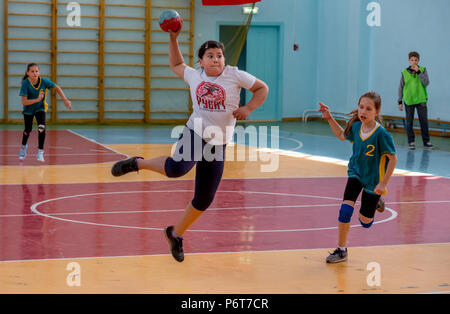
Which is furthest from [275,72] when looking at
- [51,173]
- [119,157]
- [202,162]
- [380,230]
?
[202,162]

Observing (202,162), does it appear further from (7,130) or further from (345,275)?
(7,130)

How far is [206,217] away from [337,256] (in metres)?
1.97

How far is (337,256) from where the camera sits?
16.7 ft

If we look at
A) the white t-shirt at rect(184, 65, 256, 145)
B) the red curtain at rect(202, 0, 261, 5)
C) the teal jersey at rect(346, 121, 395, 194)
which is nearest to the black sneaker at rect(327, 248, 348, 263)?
the teal jersey at rect(346, 121, 395, 194)

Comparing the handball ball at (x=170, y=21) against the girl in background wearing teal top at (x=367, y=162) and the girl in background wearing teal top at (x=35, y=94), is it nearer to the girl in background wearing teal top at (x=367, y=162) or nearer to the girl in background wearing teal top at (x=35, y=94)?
the girl in background wearing teal top at (x=367, y=162)

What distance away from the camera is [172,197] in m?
7.92

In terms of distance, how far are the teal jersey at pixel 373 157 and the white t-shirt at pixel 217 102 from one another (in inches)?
38.7

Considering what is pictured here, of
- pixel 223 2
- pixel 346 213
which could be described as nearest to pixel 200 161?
pixel 346 213

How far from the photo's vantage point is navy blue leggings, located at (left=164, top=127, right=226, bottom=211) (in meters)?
4.84

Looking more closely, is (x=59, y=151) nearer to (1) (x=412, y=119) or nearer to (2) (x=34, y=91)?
(2) (x=34, y=91)

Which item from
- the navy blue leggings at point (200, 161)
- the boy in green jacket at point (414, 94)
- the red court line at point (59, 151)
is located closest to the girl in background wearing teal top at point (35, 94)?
the red court line at point (59, 151)

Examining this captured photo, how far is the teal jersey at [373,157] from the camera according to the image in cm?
504

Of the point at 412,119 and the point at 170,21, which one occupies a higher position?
the point at 170,21
